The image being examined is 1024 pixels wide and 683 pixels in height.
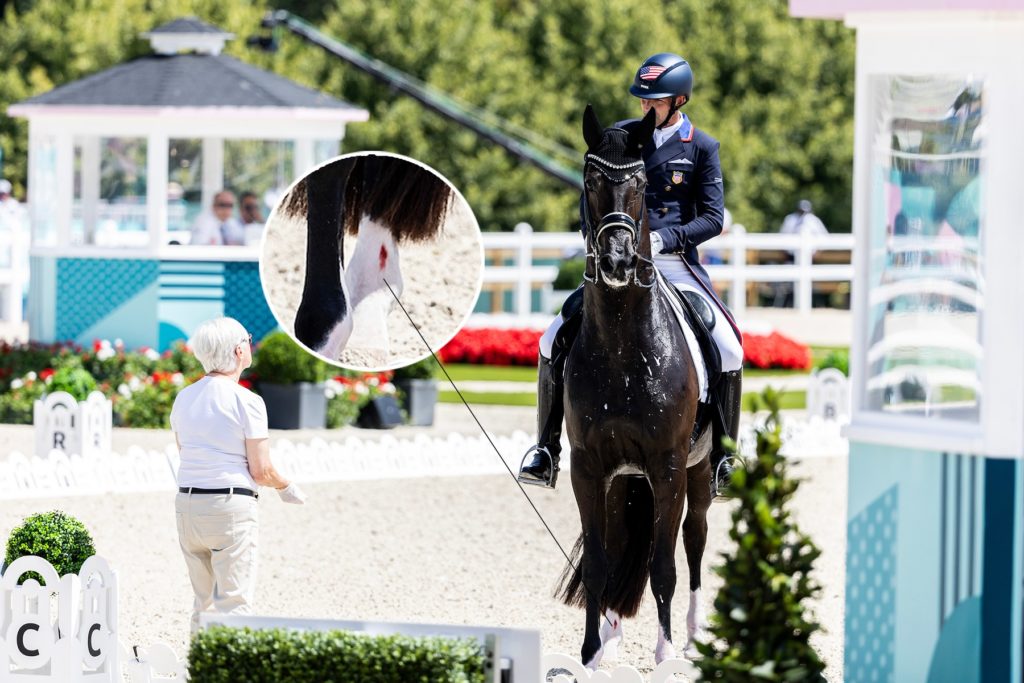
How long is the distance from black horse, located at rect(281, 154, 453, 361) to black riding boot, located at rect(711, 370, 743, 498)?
7.63 feet

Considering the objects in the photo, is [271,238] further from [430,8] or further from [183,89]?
[430,8]

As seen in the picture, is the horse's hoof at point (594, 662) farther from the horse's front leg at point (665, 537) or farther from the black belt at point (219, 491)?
the black belt at point (219, 491)

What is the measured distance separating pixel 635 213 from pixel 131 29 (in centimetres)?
2497

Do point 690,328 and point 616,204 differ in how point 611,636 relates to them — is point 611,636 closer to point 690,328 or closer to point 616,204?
point 690,328

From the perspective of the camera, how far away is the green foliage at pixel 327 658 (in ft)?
19.8

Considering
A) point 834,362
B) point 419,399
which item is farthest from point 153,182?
point 834,362

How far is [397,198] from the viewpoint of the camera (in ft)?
34.8

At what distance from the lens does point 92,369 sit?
17.1 meters

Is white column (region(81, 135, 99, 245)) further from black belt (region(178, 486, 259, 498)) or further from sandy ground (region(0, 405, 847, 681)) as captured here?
black belt (region(178, 486, 259, 498))

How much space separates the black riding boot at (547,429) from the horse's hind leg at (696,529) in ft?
2.02

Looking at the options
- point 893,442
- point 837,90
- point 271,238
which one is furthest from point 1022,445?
point 837,90

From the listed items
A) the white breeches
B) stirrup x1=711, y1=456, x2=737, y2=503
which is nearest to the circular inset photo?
the white breeches

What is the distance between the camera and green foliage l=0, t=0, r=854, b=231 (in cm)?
3144

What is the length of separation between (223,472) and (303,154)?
37.0 ft
